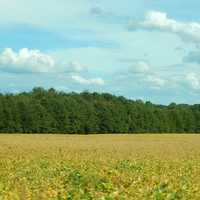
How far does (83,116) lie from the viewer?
330 ft

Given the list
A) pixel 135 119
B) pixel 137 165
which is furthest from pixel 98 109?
pixel 137 165

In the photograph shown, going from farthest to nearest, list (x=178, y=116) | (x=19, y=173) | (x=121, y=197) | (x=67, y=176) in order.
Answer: (x=178, y=116), (x=19, y=173), (x=67, y=176), (x=121, y=197)

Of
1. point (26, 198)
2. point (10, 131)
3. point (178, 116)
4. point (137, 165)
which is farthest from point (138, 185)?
point (178, 116)

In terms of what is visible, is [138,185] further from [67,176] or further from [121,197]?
[67,176]

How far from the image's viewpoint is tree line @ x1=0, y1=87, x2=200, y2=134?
94.6 metres

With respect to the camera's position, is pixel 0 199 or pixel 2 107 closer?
pixel 0 199

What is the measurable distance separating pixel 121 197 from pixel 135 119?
96719 millimetres

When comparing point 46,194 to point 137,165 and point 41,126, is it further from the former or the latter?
point 41,126

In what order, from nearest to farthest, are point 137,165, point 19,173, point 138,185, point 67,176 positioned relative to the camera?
1. point 138,185
2. point 67,176
3. point 19,173
4. point 137,165

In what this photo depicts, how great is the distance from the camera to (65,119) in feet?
324

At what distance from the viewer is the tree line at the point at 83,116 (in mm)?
94562

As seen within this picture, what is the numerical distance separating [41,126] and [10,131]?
454cm

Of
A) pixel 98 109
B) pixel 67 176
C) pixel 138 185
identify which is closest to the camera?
A: pixel 138 185

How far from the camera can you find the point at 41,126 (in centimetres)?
9544
